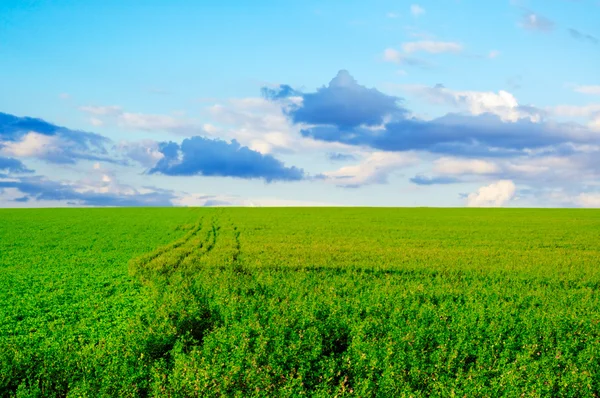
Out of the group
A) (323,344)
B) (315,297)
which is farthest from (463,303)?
(323,344)

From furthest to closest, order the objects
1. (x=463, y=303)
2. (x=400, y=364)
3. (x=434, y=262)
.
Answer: (x=434, y=262) → (x=463, y=303) → (x=400, y=364)

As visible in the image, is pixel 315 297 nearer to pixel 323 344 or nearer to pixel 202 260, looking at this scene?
pixel 323 344

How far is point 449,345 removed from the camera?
12.6 m

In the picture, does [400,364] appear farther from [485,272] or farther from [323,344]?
[485,272]

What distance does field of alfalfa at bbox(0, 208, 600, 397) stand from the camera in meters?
10.6

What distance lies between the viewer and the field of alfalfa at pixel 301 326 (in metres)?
10.6

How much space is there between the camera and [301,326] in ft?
44.4

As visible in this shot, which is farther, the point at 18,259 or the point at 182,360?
the point at 18,259

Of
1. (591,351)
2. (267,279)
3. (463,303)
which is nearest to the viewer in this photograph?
(591,351)

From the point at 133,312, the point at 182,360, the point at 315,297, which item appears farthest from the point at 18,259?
the point at 182,360

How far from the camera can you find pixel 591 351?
1209cm

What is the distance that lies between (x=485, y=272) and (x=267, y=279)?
35.7ft

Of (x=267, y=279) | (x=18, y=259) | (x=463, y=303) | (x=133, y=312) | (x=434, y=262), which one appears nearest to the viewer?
(x=133, y=312)

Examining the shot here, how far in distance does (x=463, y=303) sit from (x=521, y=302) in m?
2.02
